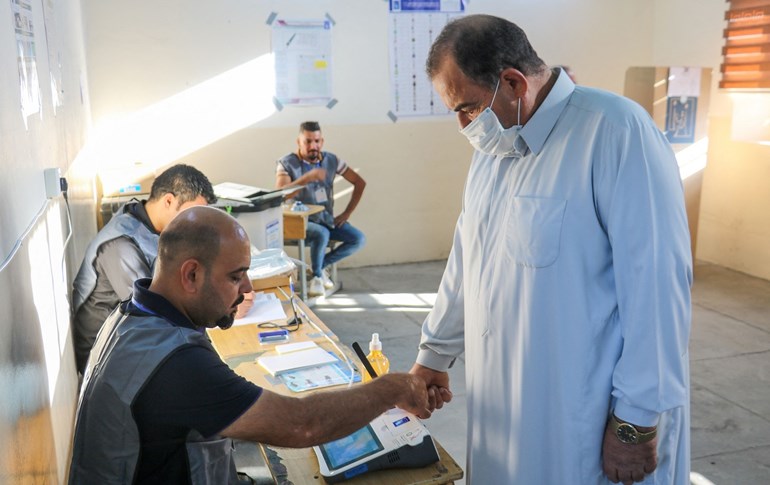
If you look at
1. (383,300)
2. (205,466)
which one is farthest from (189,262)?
(383,300)

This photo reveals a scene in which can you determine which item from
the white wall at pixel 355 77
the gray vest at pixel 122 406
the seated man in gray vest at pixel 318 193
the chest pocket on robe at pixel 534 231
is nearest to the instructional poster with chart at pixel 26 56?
the gray vest at pixel 122 406

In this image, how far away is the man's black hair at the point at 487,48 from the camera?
1.52 m

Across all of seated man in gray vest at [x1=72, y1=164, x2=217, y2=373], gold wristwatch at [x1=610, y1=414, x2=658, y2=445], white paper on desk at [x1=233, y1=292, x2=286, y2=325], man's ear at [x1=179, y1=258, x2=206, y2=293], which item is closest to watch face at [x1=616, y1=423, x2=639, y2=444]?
gold wristwatch at [x1=610, y1=414, x2=658, y2=445]

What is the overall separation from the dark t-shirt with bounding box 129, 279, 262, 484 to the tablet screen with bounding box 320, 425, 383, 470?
1.20 ft

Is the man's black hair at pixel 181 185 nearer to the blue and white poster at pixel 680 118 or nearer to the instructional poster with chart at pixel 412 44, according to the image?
the instructional poster with chart at pixel 412 44

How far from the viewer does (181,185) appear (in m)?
2.74

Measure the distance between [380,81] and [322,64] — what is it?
0.57 metres

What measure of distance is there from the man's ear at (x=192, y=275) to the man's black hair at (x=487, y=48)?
73 cm

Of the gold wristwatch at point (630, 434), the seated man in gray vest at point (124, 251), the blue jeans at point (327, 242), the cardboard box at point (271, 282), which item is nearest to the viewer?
the gold wristwatch at point (630, 434)

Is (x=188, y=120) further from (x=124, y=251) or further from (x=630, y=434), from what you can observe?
(x=630, y=434)

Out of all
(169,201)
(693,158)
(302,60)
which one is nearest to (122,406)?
(169,201)

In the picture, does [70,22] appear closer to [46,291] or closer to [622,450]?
[46,291]

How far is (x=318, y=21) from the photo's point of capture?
6.07 meters

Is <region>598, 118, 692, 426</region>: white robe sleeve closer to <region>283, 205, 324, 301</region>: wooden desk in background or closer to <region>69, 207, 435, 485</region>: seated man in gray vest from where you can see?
<region>69, 207, 435, 485</region>: seated man in gray vest
